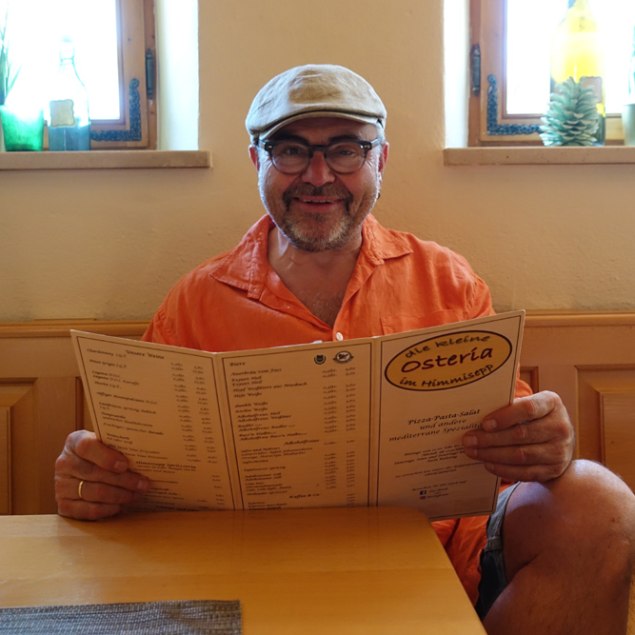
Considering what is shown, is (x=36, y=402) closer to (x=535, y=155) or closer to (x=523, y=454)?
(x=523, y=454)

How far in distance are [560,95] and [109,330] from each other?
110 cm

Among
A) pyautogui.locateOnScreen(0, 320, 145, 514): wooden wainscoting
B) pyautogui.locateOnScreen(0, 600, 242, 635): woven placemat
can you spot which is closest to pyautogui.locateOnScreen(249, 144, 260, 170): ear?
pyautogui.locateOnScreen(0, 320, 145, 514): wooden wainscoting

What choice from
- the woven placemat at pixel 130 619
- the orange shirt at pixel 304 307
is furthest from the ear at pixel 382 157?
the woven placemat at pixel 130 619

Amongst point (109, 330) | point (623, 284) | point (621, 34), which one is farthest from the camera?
point (621, 34)

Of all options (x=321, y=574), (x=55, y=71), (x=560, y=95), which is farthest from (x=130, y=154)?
(x=321, y=574)

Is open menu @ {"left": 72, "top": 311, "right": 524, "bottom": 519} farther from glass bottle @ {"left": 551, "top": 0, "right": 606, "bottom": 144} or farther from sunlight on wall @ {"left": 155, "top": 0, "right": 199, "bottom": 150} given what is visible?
glass bottle @ {"left": 551, "top": 0, "right": 606, "bottom": 144}

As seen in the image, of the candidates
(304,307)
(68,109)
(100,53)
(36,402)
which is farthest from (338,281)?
(100,53)

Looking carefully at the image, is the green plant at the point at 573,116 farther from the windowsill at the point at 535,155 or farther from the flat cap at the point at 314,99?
the flat cap at the point at 314,99

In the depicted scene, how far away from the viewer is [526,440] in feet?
2.97

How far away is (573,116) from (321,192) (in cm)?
68

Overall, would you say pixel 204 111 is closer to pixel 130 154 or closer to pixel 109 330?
pixel 130 154

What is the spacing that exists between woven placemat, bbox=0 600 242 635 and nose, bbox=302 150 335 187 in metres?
0.77

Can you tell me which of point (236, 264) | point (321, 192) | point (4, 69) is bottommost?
point (236, 264)

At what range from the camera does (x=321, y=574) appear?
74 cm
